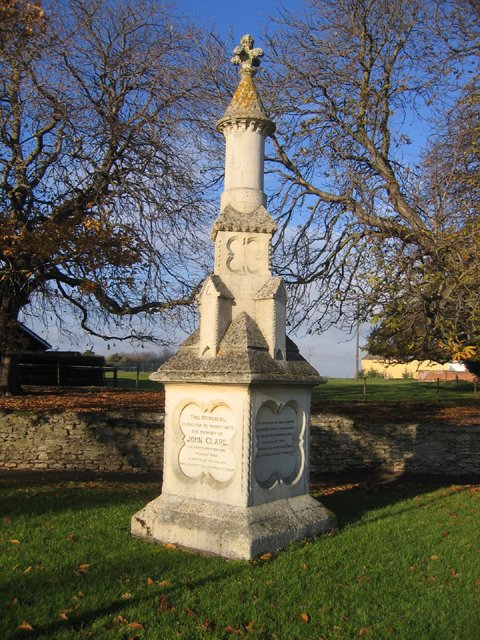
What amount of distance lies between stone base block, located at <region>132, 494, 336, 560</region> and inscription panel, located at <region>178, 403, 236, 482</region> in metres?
0.35

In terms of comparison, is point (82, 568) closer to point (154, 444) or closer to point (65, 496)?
point (65, 496)

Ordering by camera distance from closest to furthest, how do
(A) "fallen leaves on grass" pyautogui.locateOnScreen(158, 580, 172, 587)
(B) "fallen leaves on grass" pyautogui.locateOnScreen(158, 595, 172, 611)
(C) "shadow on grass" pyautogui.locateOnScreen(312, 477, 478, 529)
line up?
(B) "fallen leaves on grass" pyautogui.locateOnScreen(158, 595, 172, 611)
(A) "fallen leaves on grass" pyautogui.locateOnScreen(158, 580, 172, 587)
(C) "shadow on grass" pyautogui.locateOnScreen(312, 477, 478, 529)

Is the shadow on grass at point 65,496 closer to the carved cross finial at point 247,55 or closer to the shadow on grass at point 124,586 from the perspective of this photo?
the shadow on grass at point 124,586

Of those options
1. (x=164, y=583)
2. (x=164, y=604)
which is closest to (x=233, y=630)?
(x=164, y=604)

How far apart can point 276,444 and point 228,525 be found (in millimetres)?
1107

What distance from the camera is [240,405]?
646cm

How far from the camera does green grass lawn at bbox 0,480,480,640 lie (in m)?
4.46

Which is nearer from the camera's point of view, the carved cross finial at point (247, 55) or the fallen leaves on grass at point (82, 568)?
the fallen leaves on grass at point (82, 568)

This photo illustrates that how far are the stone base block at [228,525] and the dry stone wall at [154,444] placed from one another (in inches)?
262

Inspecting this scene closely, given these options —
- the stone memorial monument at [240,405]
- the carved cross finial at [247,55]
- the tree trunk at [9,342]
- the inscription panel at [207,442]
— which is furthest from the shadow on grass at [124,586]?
the tree trunk at [9,342]

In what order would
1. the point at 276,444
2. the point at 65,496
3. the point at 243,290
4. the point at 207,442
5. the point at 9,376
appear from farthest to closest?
the point at 9,376 → the point at 65,496 → the point at 243,290 → the point at 276,444 → the point at 207,442

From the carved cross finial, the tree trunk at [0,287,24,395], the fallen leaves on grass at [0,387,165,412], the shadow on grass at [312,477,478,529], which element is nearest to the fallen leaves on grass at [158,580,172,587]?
the shadow on grass at [312,477,478,529]

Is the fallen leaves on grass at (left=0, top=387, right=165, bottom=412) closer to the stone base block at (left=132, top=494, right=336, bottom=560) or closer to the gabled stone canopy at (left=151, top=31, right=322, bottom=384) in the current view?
the stone base block at (left=132, top=494, right=336, bottom=560)

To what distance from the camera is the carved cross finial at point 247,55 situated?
7.81 meters
